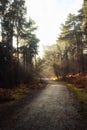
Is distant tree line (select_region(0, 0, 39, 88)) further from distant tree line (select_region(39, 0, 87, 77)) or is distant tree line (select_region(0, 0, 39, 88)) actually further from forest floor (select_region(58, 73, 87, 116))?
distant tree line (select_region(39, 0, 87, 77))

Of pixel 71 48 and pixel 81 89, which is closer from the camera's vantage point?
pixel 81 89

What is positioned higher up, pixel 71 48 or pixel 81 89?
pixel 71 48

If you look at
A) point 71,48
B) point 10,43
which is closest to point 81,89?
point 10,43

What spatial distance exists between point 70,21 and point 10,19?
25998mm

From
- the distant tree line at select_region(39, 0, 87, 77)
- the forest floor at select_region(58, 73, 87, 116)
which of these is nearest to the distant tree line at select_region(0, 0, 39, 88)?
the forest floor at select_region(58, 73, 87, 116)

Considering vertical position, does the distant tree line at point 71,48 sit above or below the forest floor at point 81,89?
above

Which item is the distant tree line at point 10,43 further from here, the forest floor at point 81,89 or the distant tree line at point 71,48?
the distant tree line at point 71,48

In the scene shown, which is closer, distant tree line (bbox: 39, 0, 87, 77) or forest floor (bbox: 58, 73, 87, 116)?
forest floor (bbox: 58, 73, 87, 116)

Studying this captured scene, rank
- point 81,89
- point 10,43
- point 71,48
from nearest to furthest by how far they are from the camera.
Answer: point 81,89, point 10,43, point 71,48

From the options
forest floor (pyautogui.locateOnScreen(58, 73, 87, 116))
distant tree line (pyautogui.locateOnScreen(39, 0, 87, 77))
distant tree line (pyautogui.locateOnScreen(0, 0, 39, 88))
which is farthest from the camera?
distant tree line (pyautogui.locateOnScreen(39, 0, 87, 77))

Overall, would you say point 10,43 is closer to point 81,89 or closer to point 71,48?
point 81,89

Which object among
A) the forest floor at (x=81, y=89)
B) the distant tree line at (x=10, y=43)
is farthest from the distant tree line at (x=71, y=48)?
the distant tree line at (x=10, y=43)

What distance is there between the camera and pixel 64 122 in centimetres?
962

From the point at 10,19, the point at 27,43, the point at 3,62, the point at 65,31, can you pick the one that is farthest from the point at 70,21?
the point at 3,62
